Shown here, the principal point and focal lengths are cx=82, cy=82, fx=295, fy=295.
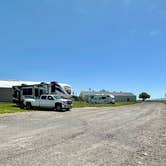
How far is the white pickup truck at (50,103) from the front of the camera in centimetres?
3218

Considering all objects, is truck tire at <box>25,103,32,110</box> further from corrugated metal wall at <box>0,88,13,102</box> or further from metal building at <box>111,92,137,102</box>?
metal building at <box>111,92,137,102</box>

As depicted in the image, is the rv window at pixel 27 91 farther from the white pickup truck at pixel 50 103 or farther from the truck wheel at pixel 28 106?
the truck wheel at pixel 28 106

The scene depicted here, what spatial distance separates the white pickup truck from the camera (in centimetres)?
3218

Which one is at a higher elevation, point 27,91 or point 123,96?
point 123,96

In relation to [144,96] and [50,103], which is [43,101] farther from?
[144,96]

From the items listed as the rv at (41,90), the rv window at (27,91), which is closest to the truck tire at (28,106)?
the rv at (41,90)

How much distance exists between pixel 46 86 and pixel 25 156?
91.7ft

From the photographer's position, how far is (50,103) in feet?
108

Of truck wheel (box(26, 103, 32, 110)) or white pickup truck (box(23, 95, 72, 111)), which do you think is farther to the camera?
truck wheel (box(26, 103, 32, 110))

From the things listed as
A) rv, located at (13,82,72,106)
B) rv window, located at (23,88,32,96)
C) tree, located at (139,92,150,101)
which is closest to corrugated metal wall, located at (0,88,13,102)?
rv, located at (13,82,72,106)

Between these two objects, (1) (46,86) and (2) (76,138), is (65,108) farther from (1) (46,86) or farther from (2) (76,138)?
(2) (76,138)

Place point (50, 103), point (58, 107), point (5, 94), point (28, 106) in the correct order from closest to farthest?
point (58, 107), point (50, 103), point (28, 106), point (5, 94)

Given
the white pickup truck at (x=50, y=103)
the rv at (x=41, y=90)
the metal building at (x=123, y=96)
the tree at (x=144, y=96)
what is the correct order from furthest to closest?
the tree at (x=144, y=96)
the metal building at (x=123, y=96)
the rv at (x=41, y=90)
the white pickup truck at (x=50, y=103)

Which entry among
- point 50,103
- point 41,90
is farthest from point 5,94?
point 50,103
